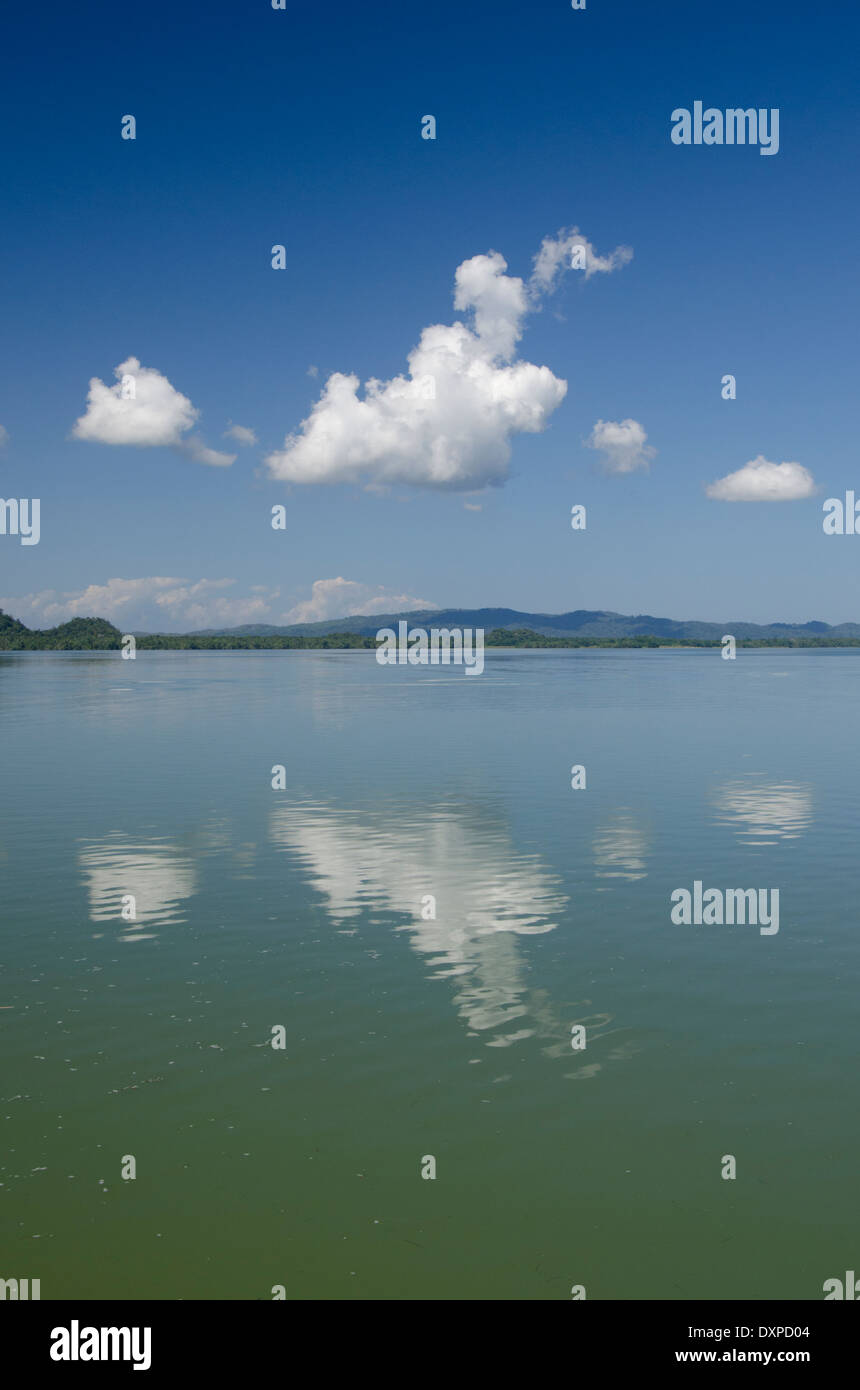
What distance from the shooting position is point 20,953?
59.0 ft

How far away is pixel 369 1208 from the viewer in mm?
10188

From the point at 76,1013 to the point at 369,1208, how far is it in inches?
273

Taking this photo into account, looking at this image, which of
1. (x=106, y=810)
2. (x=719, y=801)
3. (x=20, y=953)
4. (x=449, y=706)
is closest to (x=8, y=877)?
(x=20, y=953)

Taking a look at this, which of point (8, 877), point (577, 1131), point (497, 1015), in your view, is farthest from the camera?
point (8, 877)

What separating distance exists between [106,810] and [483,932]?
17952 mm

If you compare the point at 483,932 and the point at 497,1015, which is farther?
the point at 483,932

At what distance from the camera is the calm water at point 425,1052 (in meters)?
9.63

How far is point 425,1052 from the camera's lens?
13.7 metres

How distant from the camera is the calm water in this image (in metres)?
9.63

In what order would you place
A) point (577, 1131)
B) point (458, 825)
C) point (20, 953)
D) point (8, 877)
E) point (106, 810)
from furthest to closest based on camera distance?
point (106, 810) → point (458, 825) → point (8, 877) → point (20, 953) → point (577, 1131)
